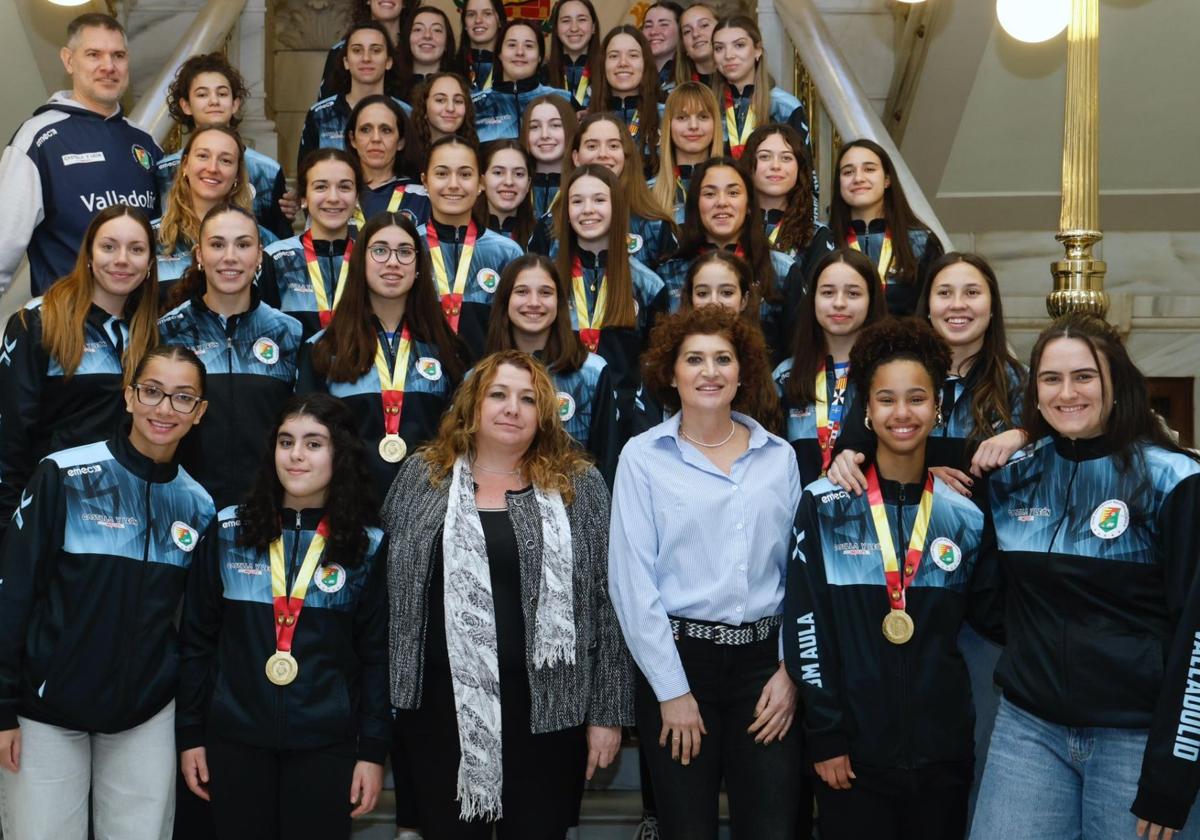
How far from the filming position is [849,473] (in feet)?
13.8

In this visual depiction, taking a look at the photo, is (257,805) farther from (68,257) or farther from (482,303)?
(68,257)

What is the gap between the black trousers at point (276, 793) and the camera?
4219mm

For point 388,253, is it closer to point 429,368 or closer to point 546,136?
point 429,368

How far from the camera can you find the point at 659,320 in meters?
4.64

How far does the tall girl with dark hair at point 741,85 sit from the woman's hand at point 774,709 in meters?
4.05

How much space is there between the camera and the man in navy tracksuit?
236 inches

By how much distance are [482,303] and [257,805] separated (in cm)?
256

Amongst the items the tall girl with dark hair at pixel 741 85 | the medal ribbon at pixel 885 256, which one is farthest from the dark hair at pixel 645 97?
the medal ribbon at pixel 885 256

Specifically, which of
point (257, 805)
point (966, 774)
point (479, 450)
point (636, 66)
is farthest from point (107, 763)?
point (636, 66)

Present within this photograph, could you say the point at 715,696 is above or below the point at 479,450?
below

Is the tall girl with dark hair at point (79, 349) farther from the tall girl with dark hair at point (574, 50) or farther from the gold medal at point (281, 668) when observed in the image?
the tall girl with dark hair at point (574, 50)

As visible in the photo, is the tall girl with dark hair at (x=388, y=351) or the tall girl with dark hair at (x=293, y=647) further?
the tall girl with dark hair at (x=388, y=351)

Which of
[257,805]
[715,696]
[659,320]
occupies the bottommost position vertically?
[257,805]

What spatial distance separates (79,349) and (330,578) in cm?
140
